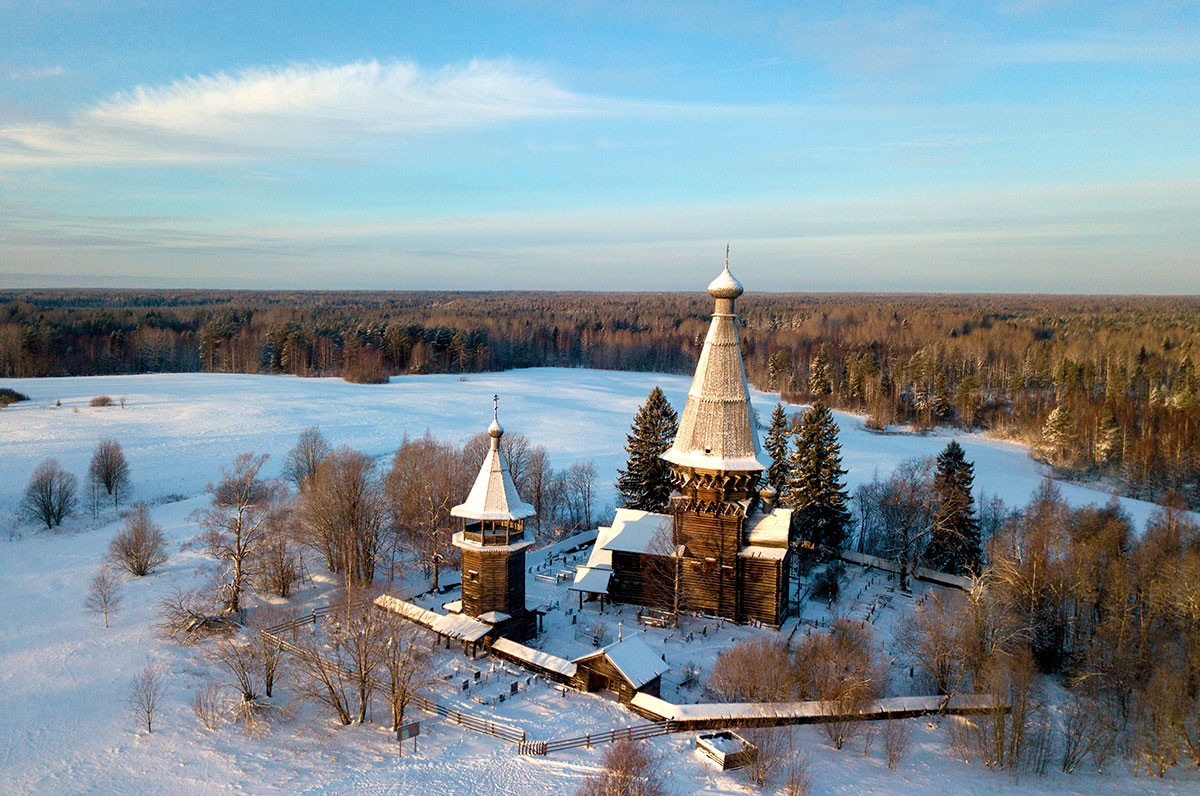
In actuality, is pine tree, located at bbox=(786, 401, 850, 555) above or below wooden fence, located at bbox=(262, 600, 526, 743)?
above

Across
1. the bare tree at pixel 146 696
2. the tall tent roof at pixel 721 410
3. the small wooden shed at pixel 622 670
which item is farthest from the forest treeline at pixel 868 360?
the bare tree at pixel 146 696

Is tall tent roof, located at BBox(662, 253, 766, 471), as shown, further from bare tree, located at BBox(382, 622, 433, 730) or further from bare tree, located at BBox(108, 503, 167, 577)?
bare tree, located at BBox(108, 503, 167, 577)

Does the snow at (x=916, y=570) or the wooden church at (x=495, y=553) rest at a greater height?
the wooden church at (x=495, y=553)

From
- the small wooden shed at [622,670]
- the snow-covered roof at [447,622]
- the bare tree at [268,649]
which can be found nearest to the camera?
the bare tree at [268,649]

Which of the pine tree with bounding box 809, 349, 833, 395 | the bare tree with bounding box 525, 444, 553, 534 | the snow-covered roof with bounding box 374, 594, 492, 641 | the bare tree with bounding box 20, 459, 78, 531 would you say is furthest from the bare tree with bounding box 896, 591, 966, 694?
the pine tree with bounding box 809, 349, 833, 395

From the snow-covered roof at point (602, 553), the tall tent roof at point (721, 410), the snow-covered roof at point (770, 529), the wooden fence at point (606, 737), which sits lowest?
the wooden fence at point (606, 737)

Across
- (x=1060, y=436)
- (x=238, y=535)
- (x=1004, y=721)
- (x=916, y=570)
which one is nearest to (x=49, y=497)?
(x=238, y=535)

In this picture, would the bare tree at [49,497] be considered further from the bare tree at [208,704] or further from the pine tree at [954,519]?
the pine tree at [954,519]
